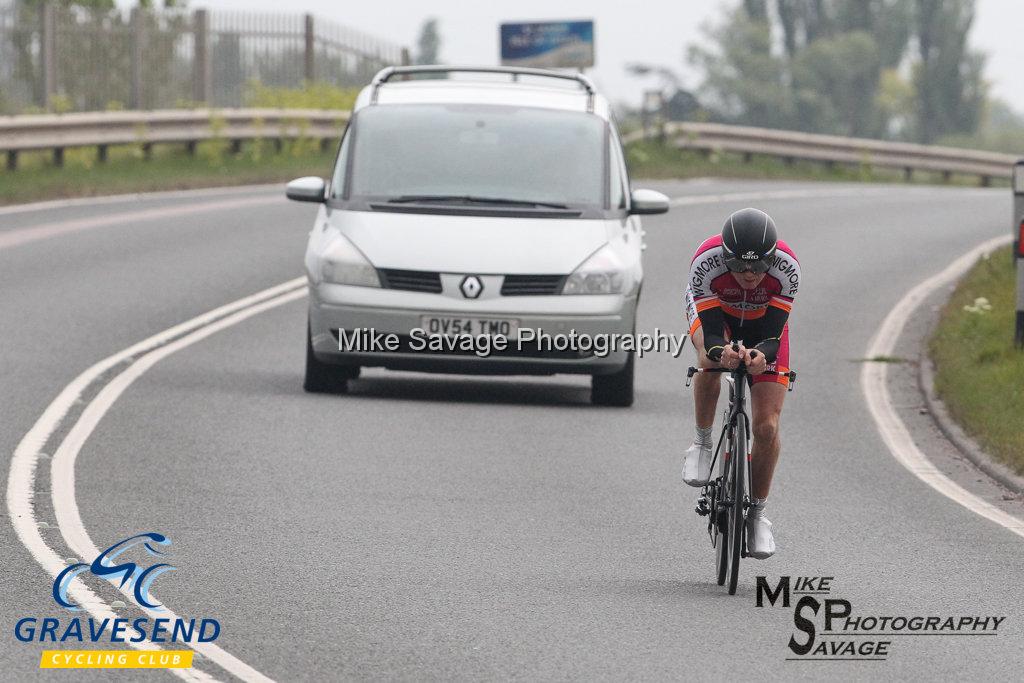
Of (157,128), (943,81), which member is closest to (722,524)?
(157,128)

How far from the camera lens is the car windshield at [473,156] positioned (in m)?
14.6

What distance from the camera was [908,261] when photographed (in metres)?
24.8

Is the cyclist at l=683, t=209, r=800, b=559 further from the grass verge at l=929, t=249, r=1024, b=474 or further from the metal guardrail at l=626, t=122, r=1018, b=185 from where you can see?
the metal guardrail at l=626, t=122, r=1018, b=185

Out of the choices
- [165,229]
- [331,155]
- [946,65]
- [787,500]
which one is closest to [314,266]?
[787,500]

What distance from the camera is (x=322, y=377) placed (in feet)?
46.6

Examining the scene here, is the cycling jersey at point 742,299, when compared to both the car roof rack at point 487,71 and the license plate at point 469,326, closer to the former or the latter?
the license plate at point 469,326

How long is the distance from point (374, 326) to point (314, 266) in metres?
0.65

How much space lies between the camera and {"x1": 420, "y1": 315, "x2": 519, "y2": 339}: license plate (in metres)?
13.7

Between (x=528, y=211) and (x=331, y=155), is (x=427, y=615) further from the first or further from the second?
(x=331, y=155)

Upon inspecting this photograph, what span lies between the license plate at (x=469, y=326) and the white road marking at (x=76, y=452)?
210 centimetres

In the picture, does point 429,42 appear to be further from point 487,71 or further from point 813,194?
point 487,71

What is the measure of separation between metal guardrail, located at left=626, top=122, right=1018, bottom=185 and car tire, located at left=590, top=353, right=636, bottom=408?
1052 inches

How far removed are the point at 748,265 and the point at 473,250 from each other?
5.47 meters

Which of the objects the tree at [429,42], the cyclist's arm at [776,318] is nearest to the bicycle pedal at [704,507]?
the cyclist's arm at [776,318]
